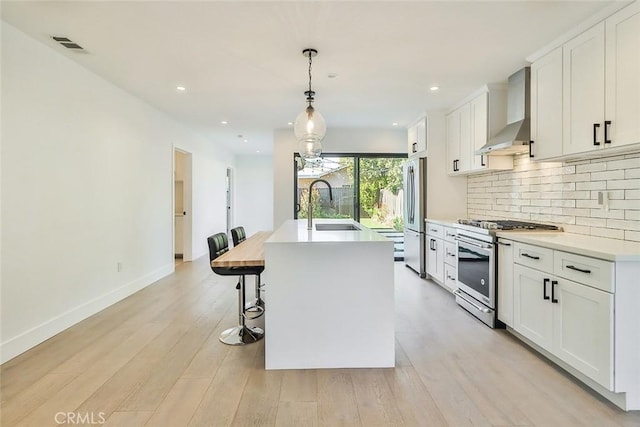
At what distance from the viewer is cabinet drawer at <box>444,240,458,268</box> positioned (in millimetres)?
4031

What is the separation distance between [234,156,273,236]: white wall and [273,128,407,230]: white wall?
3.57m

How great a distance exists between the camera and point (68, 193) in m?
3.21

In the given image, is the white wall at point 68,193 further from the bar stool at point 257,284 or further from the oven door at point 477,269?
the oven door at point 477,269

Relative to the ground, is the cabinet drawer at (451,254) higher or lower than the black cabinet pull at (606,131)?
lower

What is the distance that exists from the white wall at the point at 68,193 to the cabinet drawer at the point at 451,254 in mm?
3885

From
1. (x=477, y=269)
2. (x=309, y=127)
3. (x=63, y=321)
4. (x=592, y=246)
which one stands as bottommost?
(x=63, y=321)

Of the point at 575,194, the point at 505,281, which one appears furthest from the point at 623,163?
the point at 505,281

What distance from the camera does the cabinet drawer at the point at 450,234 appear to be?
4066mm

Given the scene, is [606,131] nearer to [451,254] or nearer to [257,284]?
[451,254]

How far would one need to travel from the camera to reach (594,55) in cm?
248

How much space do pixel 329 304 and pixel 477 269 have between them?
5.89ft

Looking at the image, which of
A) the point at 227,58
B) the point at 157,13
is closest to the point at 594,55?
the point at 227,58

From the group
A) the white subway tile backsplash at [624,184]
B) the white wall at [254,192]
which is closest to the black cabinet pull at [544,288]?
the white subway tile backsplash at [624,184]

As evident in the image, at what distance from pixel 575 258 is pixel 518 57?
77.6 inches
